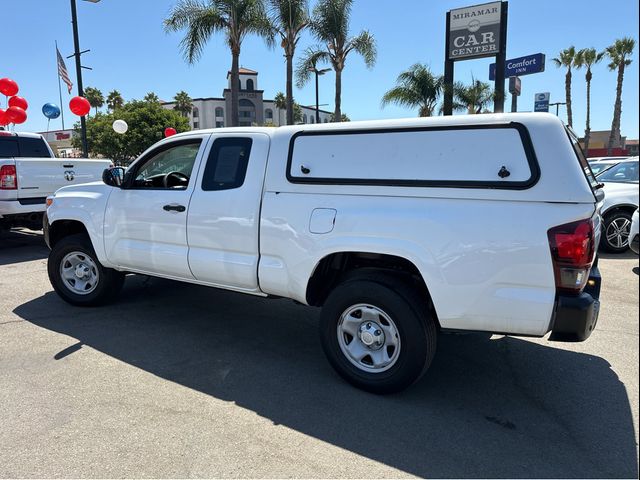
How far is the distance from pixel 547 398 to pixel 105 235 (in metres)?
4.34

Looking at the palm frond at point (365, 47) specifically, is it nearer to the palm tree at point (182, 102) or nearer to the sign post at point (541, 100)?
the sign post at point (541, 100)

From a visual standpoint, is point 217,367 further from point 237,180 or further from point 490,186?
point 490,186

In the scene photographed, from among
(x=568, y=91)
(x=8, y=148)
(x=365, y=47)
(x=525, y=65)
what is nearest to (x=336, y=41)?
(x=365, y=47)

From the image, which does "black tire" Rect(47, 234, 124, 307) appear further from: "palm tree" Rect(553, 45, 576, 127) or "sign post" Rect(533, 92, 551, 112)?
"palm tree" Rect(553, 45, 576, 127)

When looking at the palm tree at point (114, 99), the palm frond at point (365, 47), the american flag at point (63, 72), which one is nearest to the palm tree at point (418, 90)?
the palm frond at point (365, 47)

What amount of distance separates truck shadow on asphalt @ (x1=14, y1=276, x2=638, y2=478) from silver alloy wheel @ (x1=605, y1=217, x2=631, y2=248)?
4.89 meters

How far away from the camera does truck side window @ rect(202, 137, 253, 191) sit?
4047mm

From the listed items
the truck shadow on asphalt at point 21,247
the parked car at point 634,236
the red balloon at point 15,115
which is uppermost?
→ the red balloon at point 15,115

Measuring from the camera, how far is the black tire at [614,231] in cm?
793

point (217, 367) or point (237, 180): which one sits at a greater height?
point (237, 180)

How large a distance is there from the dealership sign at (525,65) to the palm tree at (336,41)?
30.2ft

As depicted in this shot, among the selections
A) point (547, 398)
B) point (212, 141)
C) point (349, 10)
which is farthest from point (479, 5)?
point (547, 398)

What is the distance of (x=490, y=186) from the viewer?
9.55ft

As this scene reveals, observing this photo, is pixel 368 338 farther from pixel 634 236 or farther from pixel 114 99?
pixel 114 99
